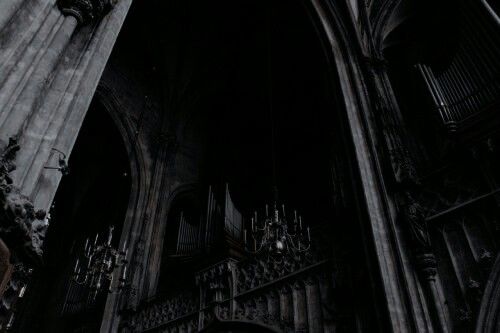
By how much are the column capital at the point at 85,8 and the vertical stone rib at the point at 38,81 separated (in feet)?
0.28

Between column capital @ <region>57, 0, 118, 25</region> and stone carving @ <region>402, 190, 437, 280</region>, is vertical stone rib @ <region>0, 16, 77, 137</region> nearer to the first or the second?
column capital @ <region>57, 0, 118, 25</region>

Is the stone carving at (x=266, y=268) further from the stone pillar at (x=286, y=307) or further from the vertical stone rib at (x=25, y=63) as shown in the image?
the vertical stone rib at (x=25, y=63)

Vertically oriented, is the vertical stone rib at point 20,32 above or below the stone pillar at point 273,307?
above

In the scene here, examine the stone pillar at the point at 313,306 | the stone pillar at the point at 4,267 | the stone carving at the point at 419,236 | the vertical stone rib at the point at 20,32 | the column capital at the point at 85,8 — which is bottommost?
the stone pillar at the point at 4,267

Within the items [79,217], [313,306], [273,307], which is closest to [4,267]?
[313,306]

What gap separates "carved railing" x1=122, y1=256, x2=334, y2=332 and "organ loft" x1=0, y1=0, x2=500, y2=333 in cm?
4

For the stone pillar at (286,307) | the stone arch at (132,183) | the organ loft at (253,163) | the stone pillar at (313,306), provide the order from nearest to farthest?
the organ loft at (253,163) → the stone pillar at (313,306) → the stone pillar at (286,307) → the stone arch at (132,183)

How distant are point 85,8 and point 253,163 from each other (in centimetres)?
952

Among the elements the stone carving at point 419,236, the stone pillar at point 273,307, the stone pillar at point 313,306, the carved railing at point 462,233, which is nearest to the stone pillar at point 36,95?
the stone pillar at point 313,306

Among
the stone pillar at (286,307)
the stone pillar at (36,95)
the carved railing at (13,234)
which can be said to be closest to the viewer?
the carved railing at (13,234)

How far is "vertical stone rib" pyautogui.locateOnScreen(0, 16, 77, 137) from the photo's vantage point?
10.4 ft

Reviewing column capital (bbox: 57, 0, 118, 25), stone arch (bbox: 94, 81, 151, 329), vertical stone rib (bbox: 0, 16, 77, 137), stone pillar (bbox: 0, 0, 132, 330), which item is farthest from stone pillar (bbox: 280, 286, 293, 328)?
column capital (bbox: 57, 0, 118, 25)

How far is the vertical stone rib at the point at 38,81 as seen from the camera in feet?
10.4

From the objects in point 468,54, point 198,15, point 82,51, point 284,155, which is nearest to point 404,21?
point 468,54
